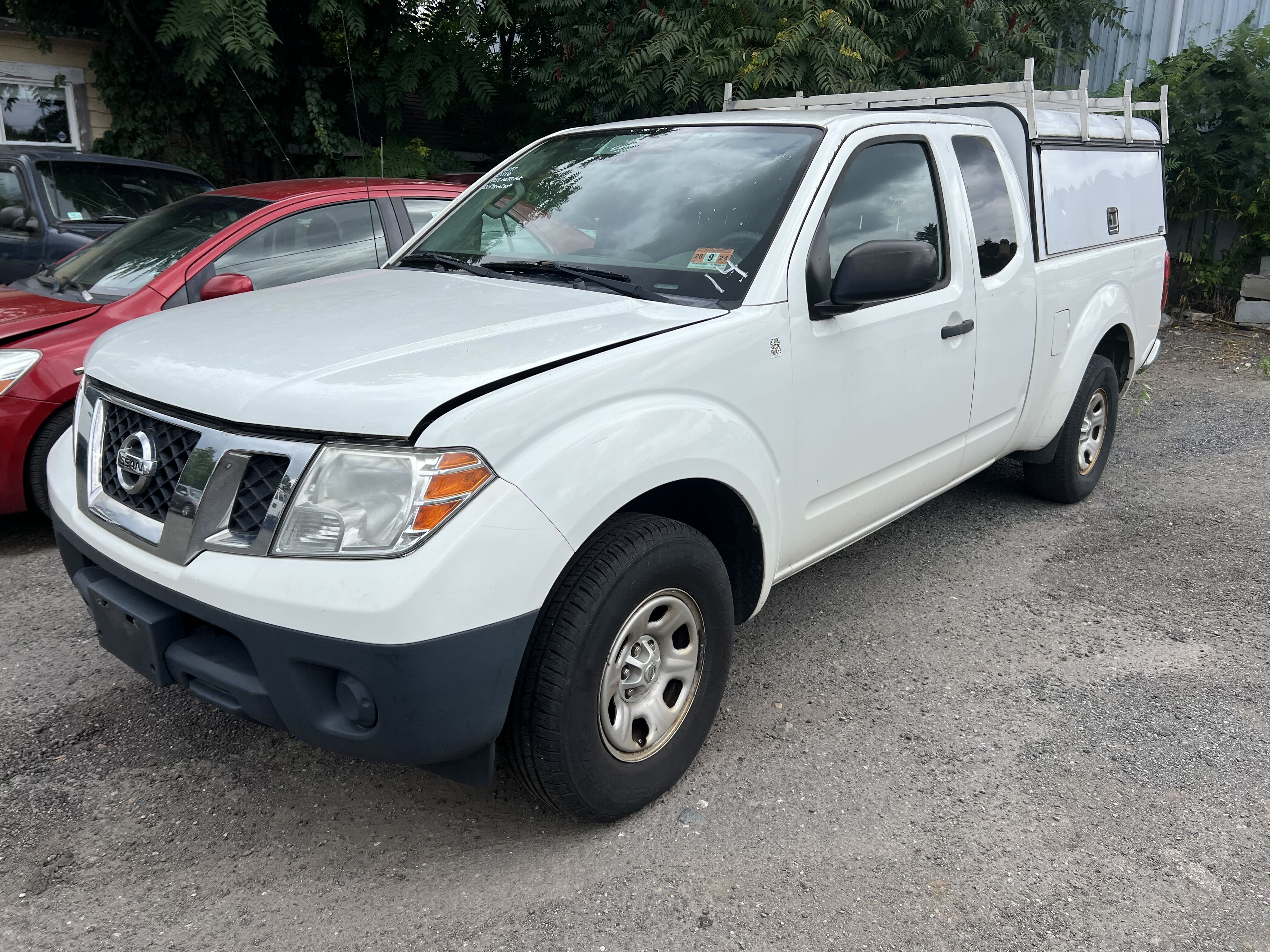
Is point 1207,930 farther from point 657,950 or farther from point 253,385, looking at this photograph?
point 253,385

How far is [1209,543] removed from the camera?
15.9 ft

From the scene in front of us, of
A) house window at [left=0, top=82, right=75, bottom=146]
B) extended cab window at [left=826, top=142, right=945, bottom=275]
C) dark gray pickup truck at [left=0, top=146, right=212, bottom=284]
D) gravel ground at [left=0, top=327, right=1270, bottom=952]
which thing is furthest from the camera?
house window at [left=0, top=82, right=75, bottom=146]

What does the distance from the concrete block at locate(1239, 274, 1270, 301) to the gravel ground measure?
723 centimetres

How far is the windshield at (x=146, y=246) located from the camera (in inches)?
197

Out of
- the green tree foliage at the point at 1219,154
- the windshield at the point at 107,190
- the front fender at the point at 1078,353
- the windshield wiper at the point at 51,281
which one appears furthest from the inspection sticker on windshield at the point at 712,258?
the green tree foliage at the point at 1219,154

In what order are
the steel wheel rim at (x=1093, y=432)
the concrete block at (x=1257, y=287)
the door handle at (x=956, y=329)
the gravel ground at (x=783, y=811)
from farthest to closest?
the concrete block at (x=1257, y=287)
the steel wheel rim at (x=1093, y=432)
the door handle at (x=956, y=329)
the gravel ground at (x=783, y=811)

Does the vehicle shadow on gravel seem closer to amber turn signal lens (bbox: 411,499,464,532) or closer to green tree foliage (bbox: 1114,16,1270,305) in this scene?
amber turn signal lens (bbox: 411,499,464,532)

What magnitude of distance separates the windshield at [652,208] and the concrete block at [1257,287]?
8767mm

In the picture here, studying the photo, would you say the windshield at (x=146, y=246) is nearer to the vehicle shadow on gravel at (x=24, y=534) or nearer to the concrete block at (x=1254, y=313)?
the vehicle shadow on gravel at (x=24, y=534)


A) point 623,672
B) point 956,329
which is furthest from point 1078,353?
point 623,672

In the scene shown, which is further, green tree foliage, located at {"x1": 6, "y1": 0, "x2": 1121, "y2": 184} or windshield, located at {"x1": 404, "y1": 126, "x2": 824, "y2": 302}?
green tree foliage, located at {"x1": 6, "y1": 0, "x2": 1121, "y2": 184}

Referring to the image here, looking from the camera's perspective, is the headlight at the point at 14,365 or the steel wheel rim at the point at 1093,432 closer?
the headlight at the point at 14,365

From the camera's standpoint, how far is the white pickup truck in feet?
7.14

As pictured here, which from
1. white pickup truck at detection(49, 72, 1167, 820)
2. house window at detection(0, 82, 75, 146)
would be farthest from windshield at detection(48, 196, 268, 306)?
house window at detection(0, 82, 75, 146)
